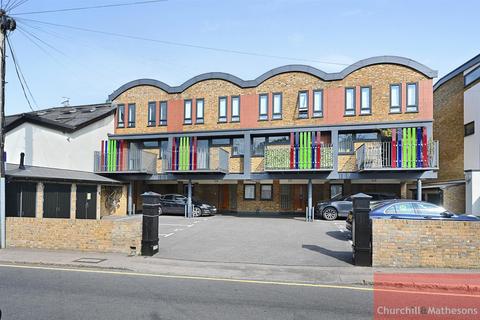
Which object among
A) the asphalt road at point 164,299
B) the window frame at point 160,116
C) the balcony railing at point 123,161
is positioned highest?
the window frame at point 160,116

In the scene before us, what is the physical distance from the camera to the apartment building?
773 inches

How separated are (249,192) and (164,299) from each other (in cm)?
1877

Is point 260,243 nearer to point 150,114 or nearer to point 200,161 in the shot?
point 200,161

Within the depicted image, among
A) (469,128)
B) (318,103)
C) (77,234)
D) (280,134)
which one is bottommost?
(77,234)

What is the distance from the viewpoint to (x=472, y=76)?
22.3 meters

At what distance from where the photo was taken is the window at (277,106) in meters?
21.8

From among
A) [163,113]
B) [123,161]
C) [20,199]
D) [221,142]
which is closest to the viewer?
[20,199]

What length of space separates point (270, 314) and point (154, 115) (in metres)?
20.7

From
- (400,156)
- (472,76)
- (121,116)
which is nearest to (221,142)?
(121,116)

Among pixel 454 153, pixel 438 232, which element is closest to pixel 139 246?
pixel 438 232

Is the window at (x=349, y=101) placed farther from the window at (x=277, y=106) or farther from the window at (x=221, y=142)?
the window at (x=221, y=142)

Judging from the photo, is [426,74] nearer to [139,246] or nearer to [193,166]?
[193,166]

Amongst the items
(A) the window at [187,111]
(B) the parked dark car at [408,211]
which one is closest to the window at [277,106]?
(A) the window at [187,111]

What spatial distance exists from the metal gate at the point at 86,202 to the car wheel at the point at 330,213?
13.4m
